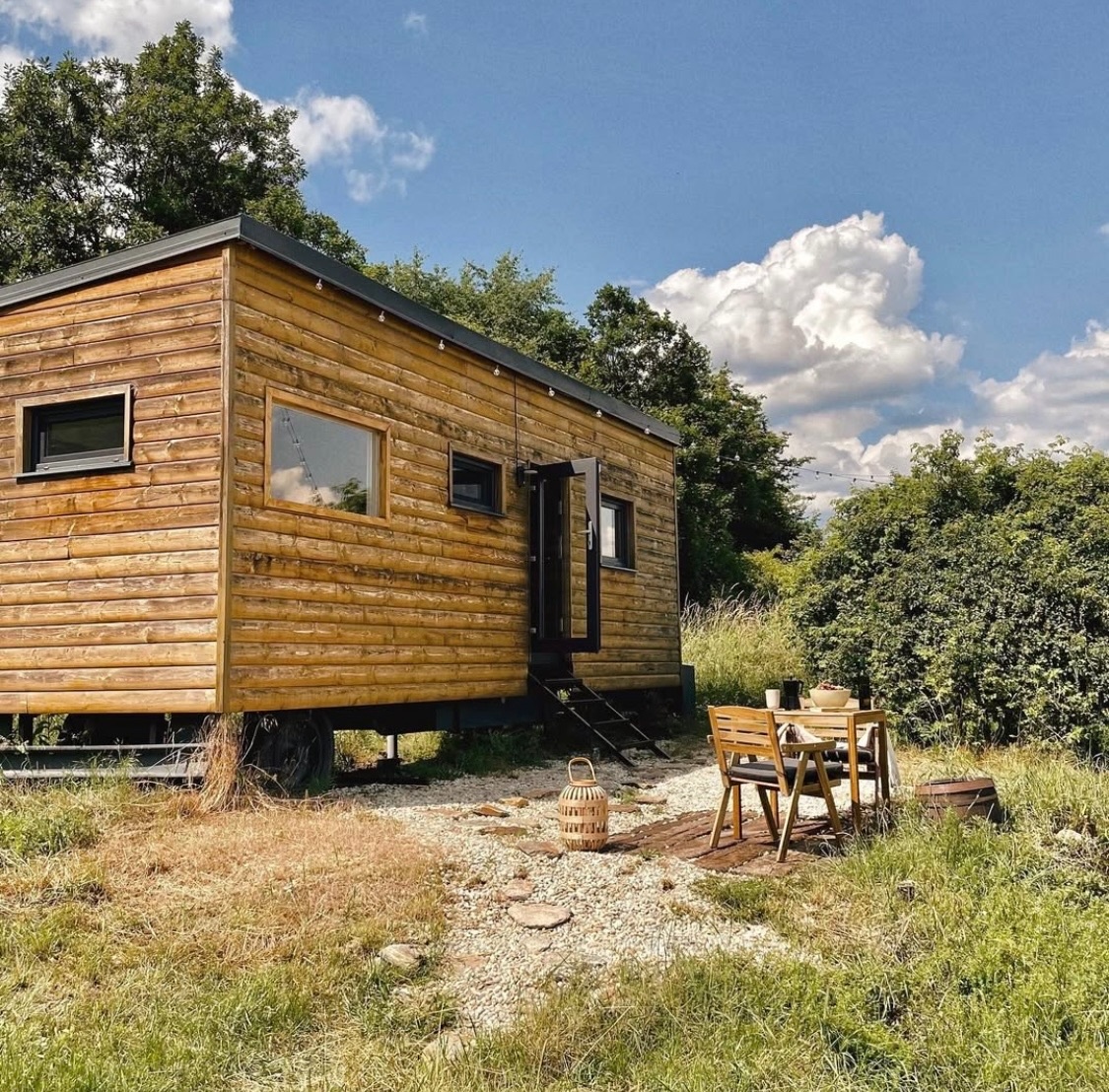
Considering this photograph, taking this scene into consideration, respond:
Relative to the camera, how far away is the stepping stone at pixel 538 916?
14.8 feet

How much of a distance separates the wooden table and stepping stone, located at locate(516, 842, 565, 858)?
4.85 ft

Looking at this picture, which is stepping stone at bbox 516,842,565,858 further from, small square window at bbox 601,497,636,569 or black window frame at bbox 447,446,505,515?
small square window at bbox 601,497,636,569

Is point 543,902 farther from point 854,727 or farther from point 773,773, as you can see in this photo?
point 854,727

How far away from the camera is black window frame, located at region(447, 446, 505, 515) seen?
29.3 ft

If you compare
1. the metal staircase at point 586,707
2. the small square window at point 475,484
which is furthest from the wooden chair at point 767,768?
the small square window at point 475,484

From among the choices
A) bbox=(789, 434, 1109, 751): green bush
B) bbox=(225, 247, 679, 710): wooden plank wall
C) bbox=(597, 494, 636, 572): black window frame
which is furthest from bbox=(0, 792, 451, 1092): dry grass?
bbox=(597, 494, 636, 572): black window frame

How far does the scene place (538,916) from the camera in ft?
15.1

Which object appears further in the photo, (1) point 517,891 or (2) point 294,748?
(2) point 294,748

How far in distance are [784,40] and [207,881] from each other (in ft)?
27.6

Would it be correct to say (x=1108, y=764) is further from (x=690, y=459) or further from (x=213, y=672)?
(x=690, y=459)

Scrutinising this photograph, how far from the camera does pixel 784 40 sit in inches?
360

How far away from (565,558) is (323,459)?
3477 millimetres

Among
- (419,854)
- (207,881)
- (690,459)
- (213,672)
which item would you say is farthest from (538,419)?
(690,459)

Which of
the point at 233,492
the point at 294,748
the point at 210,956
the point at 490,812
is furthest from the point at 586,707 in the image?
the point at 210,956
